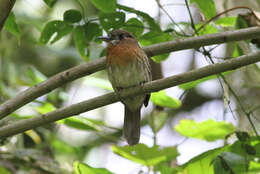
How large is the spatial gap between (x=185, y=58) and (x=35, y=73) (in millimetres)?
4169

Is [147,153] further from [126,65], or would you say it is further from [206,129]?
[126,65]

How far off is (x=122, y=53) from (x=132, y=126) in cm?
64

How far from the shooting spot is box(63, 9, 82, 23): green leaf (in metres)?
2.59

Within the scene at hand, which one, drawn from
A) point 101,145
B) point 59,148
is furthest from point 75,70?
point 101,145

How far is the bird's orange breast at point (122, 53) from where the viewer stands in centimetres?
345

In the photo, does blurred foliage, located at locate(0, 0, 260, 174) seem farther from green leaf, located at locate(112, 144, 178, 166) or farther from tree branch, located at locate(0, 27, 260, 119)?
tree branch, located at locate(0, 27, 260, 119)

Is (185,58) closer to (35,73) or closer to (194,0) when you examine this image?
(35,73)

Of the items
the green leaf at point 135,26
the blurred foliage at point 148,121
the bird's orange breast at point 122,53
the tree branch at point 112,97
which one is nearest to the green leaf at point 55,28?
the blurred foliage at point 148,121

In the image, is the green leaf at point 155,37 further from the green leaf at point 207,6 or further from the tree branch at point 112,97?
the tree branch at point 112,97

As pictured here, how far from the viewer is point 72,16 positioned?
2.61m

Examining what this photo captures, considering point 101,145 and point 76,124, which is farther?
point 101,145

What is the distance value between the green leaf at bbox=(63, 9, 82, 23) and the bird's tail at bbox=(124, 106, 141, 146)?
1.16 metres

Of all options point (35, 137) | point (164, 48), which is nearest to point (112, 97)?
point (164, 48)

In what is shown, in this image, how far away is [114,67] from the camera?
3471 mm
